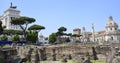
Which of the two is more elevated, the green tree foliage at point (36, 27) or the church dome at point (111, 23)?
the church dome at point (111, 23)

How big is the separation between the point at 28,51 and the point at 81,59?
1190cm

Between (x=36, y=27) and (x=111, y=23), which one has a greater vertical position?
(x=111, y=23)

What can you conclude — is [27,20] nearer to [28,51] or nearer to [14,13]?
[28,51]

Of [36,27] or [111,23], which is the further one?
[111,23]

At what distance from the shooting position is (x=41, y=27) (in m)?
61.8

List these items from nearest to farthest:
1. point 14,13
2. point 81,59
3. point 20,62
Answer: point 81,59 < point 20,62 < point 14,13

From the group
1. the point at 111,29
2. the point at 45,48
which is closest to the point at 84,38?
the point at 111,29

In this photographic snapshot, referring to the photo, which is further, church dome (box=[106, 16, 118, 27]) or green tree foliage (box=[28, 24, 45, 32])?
church dome (box=[106, 16, 118, 27])

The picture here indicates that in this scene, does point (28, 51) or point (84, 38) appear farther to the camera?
point (84, 38)

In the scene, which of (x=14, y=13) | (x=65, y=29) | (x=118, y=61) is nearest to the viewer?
(x=118, y=61)

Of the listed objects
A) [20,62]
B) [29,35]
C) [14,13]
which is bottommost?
[20,62]

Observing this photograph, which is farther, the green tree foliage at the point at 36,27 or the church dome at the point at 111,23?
the church dome at the point at 111,23

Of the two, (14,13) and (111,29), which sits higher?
(14,13)

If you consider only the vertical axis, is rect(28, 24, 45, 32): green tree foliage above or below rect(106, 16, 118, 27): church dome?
below
